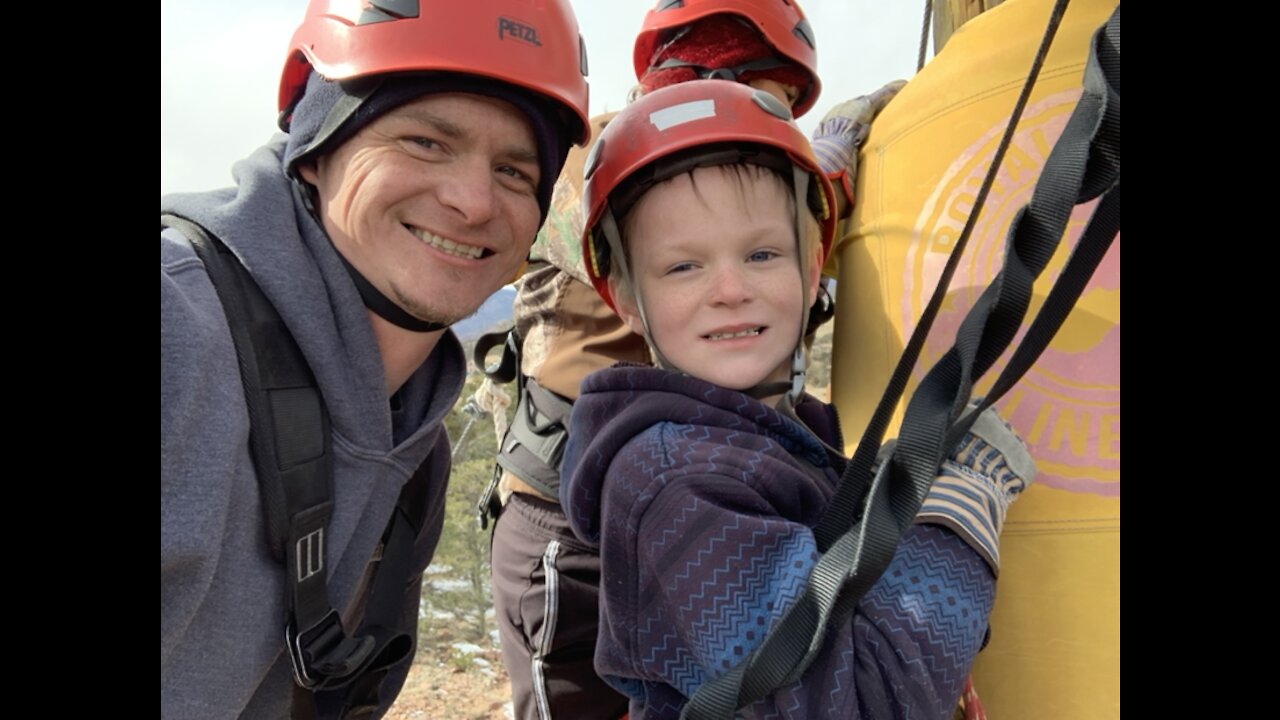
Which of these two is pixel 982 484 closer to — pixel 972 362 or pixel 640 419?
pixel 972 362

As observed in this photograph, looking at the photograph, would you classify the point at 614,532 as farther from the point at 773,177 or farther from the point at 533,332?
→ the point at 533,332

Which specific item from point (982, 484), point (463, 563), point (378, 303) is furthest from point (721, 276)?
point (463, 563)

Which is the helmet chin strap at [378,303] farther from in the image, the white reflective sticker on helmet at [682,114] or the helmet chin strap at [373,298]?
the white reflective sticker on helmet at [682,114]

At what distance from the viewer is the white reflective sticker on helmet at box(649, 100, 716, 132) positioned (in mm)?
2178

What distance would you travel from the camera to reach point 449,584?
368 inches

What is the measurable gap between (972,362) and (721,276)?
34.4 inches

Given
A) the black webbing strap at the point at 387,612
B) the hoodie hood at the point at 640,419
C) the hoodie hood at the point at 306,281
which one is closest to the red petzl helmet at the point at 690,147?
the hoodie hood at the point at 640,419

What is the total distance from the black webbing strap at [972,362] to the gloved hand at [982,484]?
0.31 meters

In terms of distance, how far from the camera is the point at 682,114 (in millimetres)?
2201

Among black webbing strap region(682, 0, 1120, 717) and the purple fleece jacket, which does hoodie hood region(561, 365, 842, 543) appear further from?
black webbing strap region(682, 0, 1120, 717)
